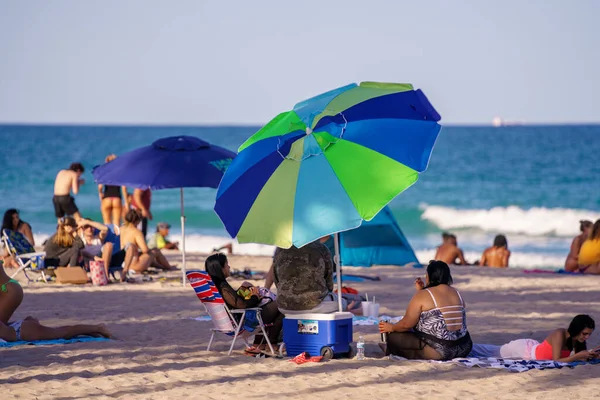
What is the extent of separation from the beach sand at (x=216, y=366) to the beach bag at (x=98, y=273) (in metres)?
0.86

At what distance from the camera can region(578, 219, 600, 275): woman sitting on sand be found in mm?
12742

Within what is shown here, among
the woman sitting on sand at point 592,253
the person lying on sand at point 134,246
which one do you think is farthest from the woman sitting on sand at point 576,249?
the person lying on sand at point 134,246

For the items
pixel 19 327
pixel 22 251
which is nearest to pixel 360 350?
pixel 19 327

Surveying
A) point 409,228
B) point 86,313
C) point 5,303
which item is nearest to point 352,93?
point 5,303

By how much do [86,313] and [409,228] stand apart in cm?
2154

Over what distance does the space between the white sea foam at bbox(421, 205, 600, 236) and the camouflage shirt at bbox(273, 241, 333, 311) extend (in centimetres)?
2081

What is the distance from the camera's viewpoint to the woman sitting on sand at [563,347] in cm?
671

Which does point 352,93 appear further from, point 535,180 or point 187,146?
point 535,180

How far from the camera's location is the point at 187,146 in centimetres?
1069

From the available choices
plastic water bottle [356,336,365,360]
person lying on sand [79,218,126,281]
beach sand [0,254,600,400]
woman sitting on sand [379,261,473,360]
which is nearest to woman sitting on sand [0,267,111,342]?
beach sand [0,254,600,400]

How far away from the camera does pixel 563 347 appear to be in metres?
6.88

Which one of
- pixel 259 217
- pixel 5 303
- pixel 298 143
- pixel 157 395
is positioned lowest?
pixel 157 395

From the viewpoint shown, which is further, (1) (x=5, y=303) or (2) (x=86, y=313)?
(2) (x=86, y=313)

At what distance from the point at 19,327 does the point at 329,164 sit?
113 inches
